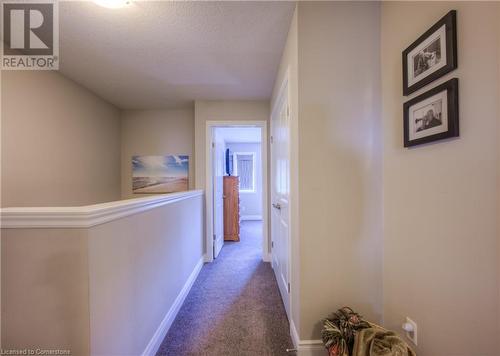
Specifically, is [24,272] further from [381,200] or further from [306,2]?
[306,2]

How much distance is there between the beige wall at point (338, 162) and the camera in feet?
4.84

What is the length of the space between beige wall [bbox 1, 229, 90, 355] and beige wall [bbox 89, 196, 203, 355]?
0.06 m

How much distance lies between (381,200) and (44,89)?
10.1 feet

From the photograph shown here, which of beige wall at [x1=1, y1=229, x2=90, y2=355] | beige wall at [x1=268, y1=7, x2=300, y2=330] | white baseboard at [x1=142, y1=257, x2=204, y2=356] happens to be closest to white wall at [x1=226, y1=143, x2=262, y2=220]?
white baseboard at [x1=142, y1=257, x2=204, y2=356]

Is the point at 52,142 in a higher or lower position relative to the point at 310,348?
higher

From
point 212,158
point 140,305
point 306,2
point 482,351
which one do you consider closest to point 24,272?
point 140,305

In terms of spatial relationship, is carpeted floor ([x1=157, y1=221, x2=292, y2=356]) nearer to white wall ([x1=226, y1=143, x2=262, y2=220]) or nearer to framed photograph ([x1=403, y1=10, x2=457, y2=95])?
framed photograph ([x1=403, y1=10, x2=457, y2=95])

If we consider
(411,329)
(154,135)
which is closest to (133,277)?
(411,329)

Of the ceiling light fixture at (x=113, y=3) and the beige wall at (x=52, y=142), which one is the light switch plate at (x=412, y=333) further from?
the beige wall at (x=52, y=142)

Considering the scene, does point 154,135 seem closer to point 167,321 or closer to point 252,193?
point 167,321

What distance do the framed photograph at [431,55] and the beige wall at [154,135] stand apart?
3030 millimetres

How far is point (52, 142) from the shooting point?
2.34m

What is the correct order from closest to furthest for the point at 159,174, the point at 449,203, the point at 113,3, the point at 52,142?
the point at 449,203 < the point at 113,3 < the point at 52,142 < the point at 159,174

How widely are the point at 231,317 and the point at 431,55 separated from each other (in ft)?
7.24
